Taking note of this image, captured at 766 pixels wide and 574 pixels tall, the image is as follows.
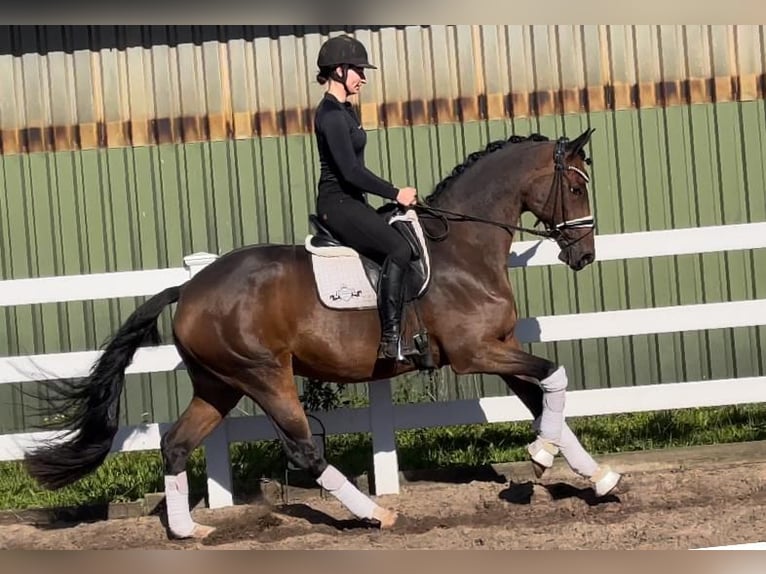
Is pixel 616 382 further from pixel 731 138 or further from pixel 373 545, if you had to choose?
pixel 373 545

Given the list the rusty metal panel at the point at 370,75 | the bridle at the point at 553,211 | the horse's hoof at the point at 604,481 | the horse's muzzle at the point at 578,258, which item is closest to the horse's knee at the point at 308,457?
the bridle at the point at 553,211

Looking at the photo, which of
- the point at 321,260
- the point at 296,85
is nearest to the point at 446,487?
the point at 321,260

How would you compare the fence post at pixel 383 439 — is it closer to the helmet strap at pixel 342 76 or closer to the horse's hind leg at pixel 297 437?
the horse's hind leg at pixel 297 437

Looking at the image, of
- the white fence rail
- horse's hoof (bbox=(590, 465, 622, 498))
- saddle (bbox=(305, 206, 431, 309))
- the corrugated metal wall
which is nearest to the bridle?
saddle (bbox=(305, 206, 431, 309))

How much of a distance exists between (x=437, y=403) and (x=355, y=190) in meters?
1.69

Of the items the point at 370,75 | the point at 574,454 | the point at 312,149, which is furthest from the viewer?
the point at 312,149

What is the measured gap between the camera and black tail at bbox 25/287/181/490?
720 centimetres

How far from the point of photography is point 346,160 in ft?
21.9

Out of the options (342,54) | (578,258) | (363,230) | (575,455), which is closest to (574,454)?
(575,455)

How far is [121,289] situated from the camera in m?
7.74

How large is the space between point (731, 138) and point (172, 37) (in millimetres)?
4941

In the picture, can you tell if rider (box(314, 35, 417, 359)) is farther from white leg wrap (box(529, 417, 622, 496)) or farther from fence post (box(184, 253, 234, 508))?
fence post (box(184, 253, 234, 508))

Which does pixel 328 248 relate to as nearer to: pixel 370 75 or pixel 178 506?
pixel 178 506
